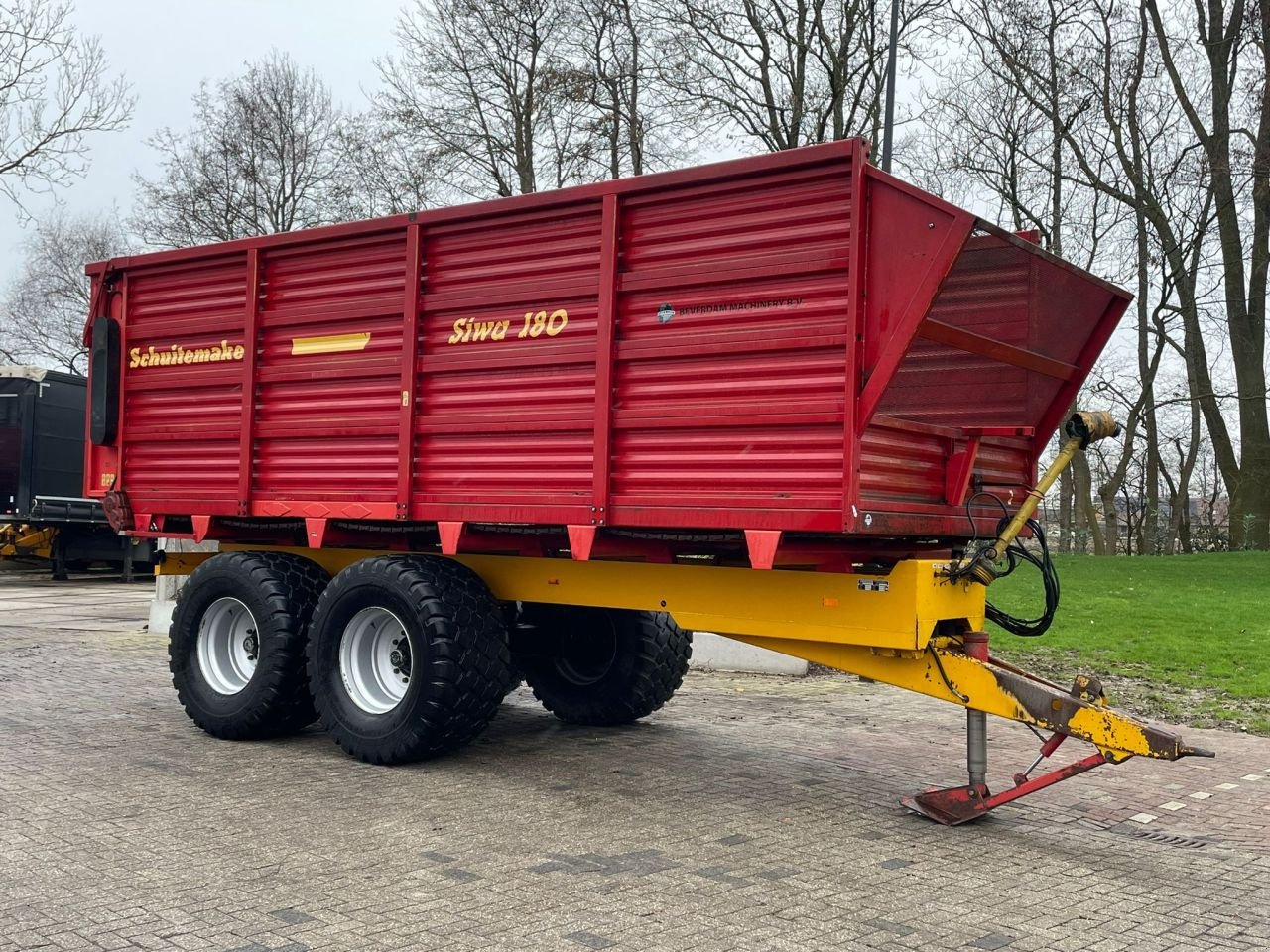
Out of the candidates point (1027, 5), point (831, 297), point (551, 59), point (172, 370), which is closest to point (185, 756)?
point (172, 370)

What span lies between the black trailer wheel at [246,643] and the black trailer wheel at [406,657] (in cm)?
35

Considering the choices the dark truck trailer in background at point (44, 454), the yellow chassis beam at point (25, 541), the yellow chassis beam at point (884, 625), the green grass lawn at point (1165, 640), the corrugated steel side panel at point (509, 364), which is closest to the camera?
the yellow chassis beam at point (884, 625)

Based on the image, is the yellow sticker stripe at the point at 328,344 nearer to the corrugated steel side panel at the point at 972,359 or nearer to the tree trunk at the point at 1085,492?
the corrugated steel side panel at the point at 972,359

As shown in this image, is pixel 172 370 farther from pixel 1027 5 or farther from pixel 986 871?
pixel 1027 5

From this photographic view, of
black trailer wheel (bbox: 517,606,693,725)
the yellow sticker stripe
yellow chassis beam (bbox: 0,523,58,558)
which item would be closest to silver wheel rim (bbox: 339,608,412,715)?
black trailer wheel (bbox: 517,606,693,725)

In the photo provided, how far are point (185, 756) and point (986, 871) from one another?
14.5 feet

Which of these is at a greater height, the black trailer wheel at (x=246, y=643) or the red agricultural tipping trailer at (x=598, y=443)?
the red agricultural tipping trailer at (x=598, y=443)

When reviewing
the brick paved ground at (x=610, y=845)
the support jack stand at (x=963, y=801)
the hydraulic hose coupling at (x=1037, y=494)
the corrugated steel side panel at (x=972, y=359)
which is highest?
the corrugated steel side panel at (x=972, y=359)

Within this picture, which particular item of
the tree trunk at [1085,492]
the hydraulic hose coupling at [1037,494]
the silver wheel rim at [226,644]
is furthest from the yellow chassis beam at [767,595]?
the tree trunk at [1085,492]

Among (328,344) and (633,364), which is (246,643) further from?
(633,364)

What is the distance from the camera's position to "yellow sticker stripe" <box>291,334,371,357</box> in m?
7.27

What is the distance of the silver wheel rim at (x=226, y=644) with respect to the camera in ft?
25.7

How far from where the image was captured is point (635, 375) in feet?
20.2

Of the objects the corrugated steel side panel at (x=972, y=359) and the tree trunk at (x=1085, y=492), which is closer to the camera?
the corrugated steel side panel at (x=972, y=359)
